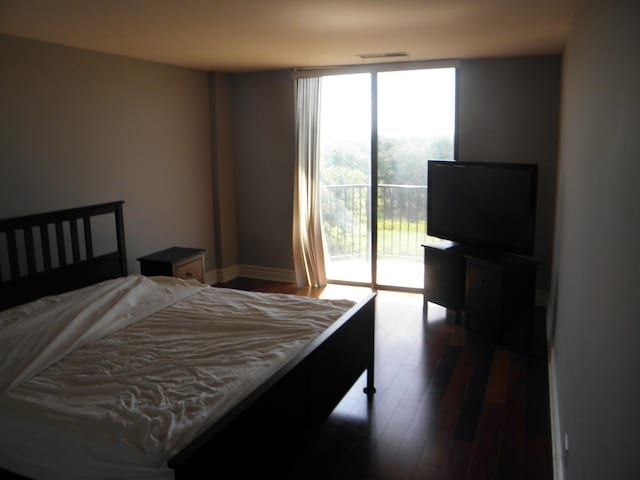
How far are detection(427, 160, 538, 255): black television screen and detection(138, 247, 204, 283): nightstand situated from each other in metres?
2.14

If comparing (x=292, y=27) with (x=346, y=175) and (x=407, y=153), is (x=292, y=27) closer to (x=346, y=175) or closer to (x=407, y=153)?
(x=407, y=153)

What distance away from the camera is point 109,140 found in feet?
15.3

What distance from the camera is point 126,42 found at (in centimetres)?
399

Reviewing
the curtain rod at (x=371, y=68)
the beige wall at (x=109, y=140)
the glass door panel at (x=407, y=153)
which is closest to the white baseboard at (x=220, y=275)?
the beige wall at (x=109, y=140)

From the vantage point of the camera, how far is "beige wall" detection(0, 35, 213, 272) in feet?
12.7

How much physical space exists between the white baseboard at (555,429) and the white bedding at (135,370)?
129cm

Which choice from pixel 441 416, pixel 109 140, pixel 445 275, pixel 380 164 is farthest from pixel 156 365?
pixel 380 164

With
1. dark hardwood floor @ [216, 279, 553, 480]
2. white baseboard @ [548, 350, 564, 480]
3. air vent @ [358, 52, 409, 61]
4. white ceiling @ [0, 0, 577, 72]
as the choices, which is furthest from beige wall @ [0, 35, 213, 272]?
white baseboard @ [548, 350, 564, 480]

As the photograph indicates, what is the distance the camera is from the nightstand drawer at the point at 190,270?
4.68m

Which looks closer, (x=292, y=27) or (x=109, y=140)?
(x=292, y=27)

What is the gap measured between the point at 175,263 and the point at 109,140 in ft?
3.84

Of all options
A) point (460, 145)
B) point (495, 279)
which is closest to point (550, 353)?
point (495, 279)

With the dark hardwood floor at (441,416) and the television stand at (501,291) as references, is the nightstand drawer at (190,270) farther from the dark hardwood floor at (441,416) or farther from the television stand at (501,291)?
the television stand at (501,291)

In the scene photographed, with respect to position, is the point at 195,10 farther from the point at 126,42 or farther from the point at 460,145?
the point at 460,145
